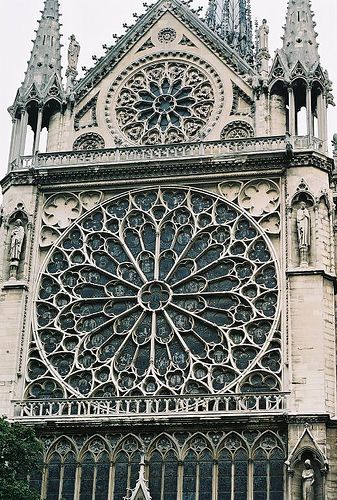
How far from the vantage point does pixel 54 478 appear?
24.9 metres

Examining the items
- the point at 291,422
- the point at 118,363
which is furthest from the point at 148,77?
the point at 291,422

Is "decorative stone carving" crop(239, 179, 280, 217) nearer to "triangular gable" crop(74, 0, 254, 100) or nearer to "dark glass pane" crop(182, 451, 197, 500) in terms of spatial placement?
"triangular gable" crop(74, 0, 254, 100)

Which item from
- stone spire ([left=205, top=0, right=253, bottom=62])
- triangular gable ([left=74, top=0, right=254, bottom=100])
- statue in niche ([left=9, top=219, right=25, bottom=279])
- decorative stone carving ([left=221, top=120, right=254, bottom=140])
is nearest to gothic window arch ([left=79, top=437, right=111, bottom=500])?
statue in niche ([left=9, top=219, right=25, bottom=279])

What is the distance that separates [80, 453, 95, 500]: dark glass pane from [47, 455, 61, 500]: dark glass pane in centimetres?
56

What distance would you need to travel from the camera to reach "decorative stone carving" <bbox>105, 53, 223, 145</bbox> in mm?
29281

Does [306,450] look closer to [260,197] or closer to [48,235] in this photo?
[260,197]

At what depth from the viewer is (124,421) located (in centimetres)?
2470

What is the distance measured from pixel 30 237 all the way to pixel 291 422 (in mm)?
8308

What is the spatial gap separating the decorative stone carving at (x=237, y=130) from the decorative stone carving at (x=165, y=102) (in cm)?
48

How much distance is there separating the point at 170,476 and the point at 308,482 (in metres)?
3.08

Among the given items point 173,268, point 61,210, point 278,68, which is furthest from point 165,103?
point 173,268

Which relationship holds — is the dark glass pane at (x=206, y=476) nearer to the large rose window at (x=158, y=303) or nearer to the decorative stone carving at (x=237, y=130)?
the large rose window at (x=158, y=303)

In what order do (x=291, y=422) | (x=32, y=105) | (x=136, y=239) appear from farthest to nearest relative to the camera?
(x=32, y=105), (x=136, y=239), (x=291, y=422)

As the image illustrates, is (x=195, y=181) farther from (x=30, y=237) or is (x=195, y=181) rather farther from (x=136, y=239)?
(x=30, y=237)
